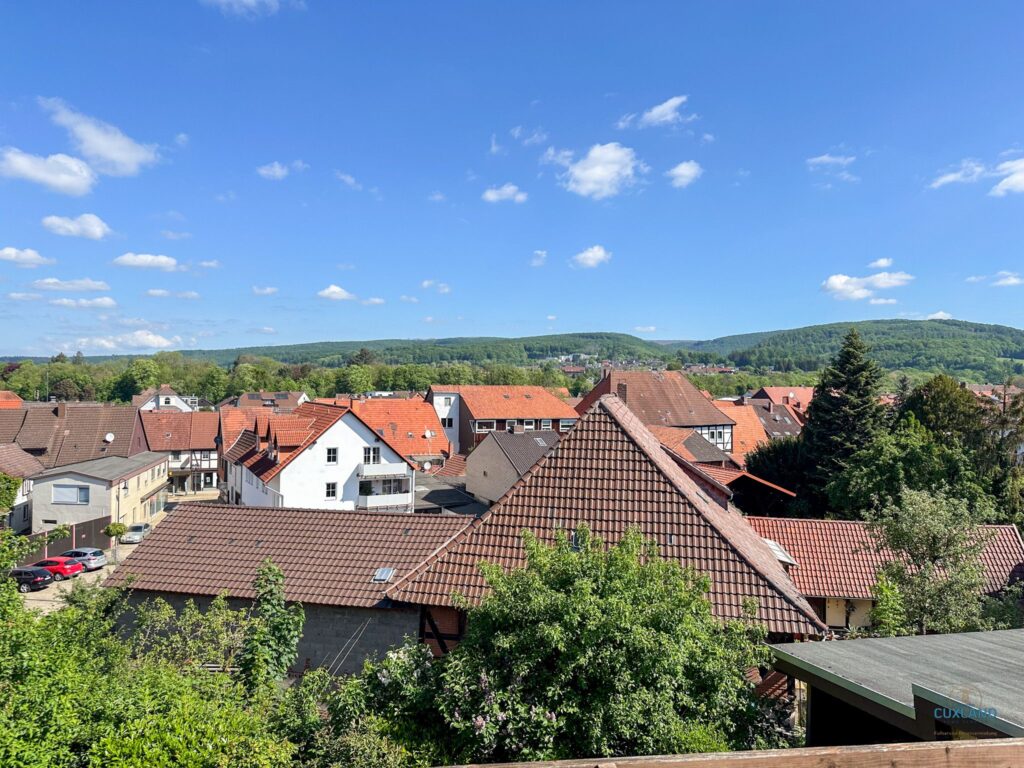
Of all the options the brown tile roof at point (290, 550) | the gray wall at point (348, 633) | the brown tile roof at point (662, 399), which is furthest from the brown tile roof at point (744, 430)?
the gray wall at point (348, 633)

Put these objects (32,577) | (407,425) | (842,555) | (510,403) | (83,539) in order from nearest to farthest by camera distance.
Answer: (842,555) < (32,577) < (83,539) < (407,425) < (510,403)

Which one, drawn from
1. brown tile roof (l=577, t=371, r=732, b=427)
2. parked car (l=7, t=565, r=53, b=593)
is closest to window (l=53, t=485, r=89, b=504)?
parked car (l=7, t=565, r=53, b=593)

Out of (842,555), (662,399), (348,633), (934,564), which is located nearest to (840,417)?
(842,555)

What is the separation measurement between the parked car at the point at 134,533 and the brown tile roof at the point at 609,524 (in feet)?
91.8

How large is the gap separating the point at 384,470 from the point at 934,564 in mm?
26459

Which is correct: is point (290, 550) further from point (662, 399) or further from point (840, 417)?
point (662, 399)

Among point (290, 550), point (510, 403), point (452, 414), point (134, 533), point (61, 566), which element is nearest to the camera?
point (290, 550)

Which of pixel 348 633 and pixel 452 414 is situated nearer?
pixel 348 633

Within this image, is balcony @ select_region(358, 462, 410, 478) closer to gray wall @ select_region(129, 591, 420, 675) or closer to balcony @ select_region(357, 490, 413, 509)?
balcony @ select_region(357, 490, 413, 509)

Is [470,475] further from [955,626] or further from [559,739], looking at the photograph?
[559,739]

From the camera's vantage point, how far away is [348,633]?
44.2ft

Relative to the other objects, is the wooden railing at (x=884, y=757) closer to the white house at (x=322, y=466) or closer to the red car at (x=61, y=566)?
the white house at (x=322, y=466)

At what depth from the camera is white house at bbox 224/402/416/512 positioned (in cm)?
3169

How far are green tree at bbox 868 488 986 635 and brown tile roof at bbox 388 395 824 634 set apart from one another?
2.58 meters
